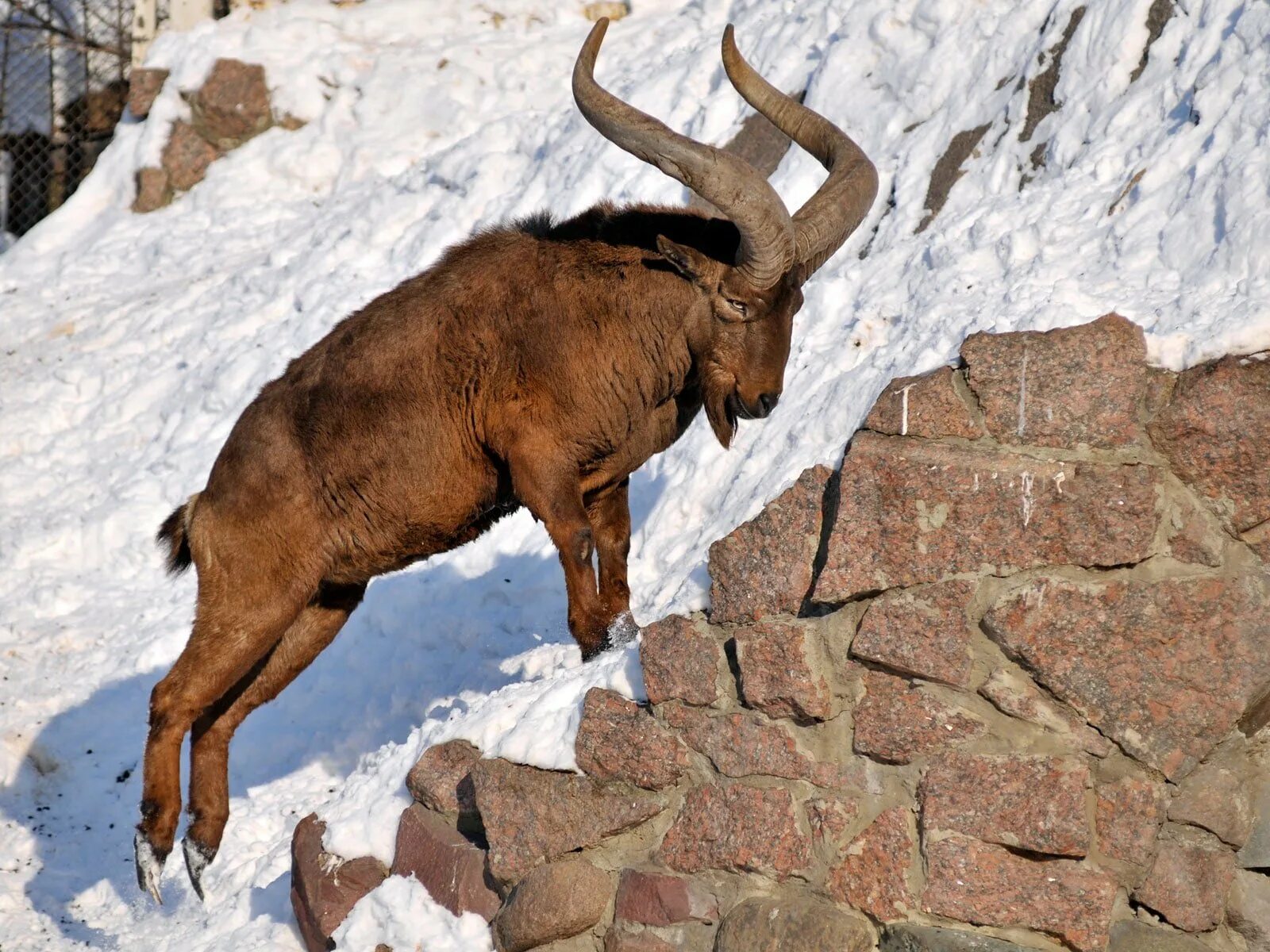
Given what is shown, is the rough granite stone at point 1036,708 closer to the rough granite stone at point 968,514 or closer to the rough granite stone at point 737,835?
the rough granite stone at point 968,514

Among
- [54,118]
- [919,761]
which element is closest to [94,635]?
[919,761]

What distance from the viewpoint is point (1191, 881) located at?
4.77 meters

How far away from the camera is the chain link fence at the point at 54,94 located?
16.7m

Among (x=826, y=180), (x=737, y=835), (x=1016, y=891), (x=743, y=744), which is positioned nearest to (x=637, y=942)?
(x=737, y=835)

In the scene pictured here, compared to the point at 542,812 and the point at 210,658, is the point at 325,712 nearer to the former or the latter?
the point at 210,658

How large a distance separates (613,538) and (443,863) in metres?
1.75

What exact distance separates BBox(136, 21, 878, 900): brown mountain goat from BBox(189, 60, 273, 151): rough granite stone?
7658 millimetres

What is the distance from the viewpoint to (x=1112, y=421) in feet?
16.5

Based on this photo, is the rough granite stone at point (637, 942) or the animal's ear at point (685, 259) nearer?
the rough granite stone at point (637, 942)

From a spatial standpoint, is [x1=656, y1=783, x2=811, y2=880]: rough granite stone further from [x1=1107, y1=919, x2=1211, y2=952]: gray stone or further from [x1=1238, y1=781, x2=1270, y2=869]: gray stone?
[x1=1238, y1=781, x2=1270, y2=869]: gray stone

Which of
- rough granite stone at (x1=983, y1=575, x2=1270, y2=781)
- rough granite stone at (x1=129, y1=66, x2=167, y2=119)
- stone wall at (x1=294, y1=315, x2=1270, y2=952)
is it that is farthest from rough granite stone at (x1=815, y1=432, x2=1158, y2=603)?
rough granite stone at (x1=129, y1=66, x2=167, y2=119)

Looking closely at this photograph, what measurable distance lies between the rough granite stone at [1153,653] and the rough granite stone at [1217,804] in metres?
0.06

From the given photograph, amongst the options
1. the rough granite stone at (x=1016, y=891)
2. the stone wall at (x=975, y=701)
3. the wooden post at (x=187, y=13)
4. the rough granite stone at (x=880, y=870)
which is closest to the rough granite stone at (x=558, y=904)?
the stone wall at (x=975, y=701)

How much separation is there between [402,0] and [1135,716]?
12423mm
